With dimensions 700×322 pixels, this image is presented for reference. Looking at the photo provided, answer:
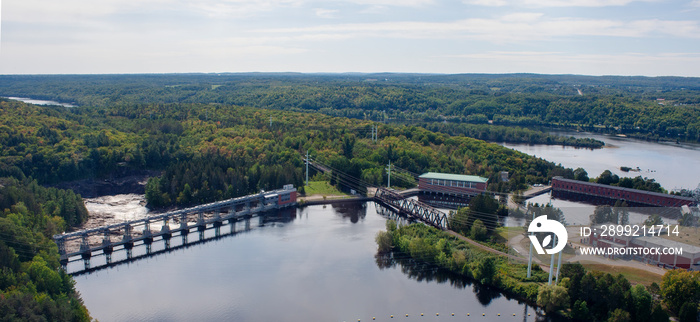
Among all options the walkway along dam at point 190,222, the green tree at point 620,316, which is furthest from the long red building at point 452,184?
the green tree at point 620,316

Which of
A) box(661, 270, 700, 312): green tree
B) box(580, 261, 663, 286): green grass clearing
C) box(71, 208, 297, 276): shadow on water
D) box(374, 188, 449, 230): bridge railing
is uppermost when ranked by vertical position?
box(661, 270, 700, 312): green tree

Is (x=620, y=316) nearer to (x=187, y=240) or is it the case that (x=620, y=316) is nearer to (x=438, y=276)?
(x=438, y=276)

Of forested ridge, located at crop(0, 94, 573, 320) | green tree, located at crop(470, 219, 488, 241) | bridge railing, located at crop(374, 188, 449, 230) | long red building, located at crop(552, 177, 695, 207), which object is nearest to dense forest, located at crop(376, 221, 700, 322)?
green tree, located at crop(470, 219, 488, 241)

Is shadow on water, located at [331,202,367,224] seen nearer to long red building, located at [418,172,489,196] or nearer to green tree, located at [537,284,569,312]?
long red building, located at [418,172,489,196]

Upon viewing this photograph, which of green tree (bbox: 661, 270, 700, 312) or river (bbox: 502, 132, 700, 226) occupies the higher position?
green tree (bbox: 661, 270, 700, 312)

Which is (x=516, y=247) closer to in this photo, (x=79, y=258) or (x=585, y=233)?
(x=585, y=233)

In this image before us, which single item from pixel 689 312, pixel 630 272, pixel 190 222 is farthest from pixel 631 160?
pixel 190 222
